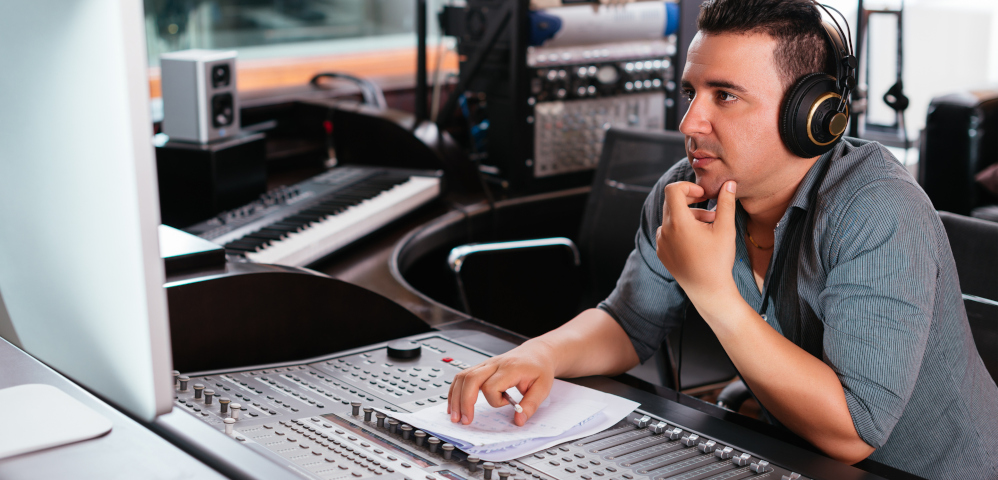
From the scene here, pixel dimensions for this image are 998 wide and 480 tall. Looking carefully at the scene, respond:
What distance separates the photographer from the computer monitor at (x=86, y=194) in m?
0.54

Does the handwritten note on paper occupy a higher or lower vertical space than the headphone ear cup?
lower

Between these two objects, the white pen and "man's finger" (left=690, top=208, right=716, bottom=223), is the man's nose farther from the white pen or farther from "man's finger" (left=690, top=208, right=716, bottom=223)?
the white pen

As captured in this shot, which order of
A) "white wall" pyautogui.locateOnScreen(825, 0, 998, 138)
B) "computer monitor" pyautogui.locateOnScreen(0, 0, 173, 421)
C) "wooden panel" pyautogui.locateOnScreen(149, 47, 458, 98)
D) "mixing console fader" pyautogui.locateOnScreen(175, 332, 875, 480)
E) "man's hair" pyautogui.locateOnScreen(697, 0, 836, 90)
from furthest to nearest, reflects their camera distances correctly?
"white wall" pyautogui.locateOnScreen(825, 0, 998, 138) < "wooden panel" pyautogui.locateOnScreen(149, 47, 458, 98) < "man's hair" pyautogui.locateOnScreen(697, 0, 836, 90) < "mixing console fader" pyautogui.locateOnScreen(175, 332, 875, 480) < "computer monitor" pyautogui.locateOnScreen(0, 0, 173, 421)

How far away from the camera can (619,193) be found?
2.00m

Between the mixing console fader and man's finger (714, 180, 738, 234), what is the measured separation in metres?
0.22

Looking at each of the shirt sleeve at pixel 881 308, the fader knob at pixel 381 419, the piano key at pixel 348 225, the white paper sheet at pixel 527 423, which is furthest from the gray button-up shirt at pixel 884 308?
the piano key at pixel 348 225

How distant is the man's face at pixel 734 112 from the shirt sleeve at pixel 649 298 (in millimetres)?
181

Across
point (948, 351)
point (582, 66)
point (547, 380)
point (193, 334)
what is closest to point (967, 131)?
point (582, 66)

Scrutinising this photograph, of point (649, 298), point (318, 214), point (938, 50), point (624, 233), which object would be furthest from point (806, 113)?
point (938, 50)

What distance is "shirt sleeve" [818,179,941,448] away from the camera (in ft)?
3.06

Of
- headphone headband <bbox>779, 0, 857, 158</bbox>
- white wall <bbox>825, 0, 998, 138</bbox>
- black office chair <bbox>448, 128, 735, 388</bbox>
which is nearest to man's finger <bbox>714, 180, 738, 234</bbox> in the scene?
headphone headband <bbox>779, 0, 857, 158</bbox>

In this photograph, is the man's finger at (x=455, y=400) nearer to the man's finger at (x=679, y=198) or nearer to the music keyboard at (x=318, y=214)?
the man's finger at (x=679, y=198)

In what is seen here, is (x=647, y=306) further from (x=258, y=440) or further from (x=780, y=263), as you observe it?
(x=258, y=440)

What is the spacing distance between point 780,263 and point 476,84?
1.47 meters
